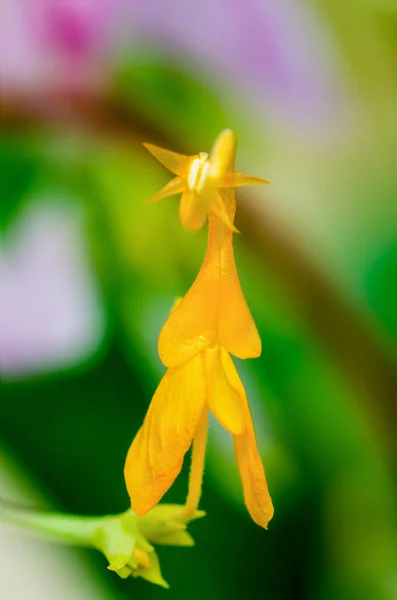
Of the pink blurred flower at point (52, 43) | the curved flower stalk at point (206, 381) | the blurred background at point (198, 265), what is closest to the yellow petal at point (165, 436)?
the curved flower stalk at point (206, 381)

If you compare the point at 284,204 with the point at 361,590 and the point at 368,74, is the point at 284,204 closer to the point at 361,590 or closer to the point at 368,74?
the point at 368,74

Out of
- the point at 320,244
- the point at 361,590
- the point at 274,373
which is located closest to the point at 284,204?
the point at 320,244

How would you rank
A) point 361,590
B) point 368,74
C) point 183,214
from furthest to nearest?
point 368,74
point 361,590
point 183,214

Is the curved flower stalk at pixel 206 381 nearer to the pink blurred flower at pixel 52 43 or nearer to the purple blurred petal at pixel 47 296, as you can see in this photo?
the purple blurred petal at pixel 47 296

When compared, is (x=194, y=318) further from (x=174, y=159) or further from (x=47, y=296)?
(x=47, y=296)

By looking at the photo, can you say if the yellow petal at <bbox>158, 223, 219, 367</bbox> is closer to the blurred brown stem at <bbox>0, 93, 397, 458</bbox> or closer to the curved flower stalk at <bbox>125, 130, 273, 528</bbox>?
the curved flower stalk at <bbox>125, 130, 273, 528</bbox>
